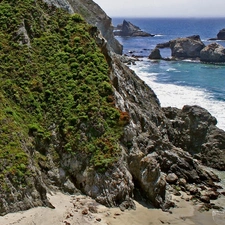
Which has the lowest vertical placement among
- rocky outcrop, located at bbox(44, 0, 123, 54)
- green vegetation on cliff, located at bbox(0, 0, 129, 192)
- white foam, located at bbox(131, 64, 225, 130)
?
white foam, located at bbox(131, 64, 225, 130)

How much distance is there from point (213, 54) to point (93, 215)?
10099 centimetres

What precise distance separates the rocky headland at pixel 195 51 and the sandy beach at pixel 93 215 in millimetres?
93762

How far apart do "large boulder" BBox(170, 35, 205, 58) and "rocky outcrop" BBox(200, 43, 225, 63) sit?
491 cm

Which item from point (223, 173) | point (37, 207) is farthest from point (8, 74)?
point (223, 173)

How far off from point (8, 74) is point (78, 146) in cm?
921

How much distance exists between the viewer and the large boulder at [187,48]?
130000mm

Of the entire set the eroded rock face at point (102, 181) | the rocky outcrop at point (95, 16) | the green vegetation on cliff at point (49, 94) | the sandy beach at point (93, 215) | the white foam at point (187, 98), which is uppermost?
the rocky outcrop at point (95, 16)

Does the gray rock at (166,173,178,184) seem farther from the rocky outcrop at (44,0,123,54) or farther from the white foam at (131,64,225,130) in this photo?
the rocky outcrop at (44,0,123,54)

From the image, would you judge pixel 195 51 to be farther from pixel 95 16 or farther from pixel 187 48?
pixel 95 16

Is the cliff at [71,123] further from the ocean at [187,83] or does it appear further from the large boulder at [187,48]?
the large boulder at [187,48]

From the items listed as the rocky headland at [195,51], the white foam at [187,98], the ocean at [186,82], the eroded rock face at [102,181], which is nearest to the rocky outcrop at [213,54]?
the rocky headland at [195,51]

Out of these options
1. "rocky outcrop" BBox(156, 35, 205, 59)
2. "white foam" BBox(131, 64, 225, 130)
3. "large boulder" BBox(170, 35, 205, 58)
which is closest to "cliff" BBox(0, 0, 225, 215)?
"white foam" BBox(131, 64, 225, 130)

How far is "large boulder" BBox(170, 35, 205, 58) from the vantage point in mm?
130000

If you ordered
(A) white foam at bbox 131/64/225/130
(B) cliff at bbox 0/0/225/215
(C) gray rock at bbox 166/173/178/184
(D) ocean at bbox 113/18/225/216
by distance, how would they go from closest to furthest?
(B) cliff at bbox 0/0/225/215
(C) gray rock at bbox 166/173/178/184
(A) white foam at bbox 131/64/225/130
(D) ocean at bbox 113/18/225/216
